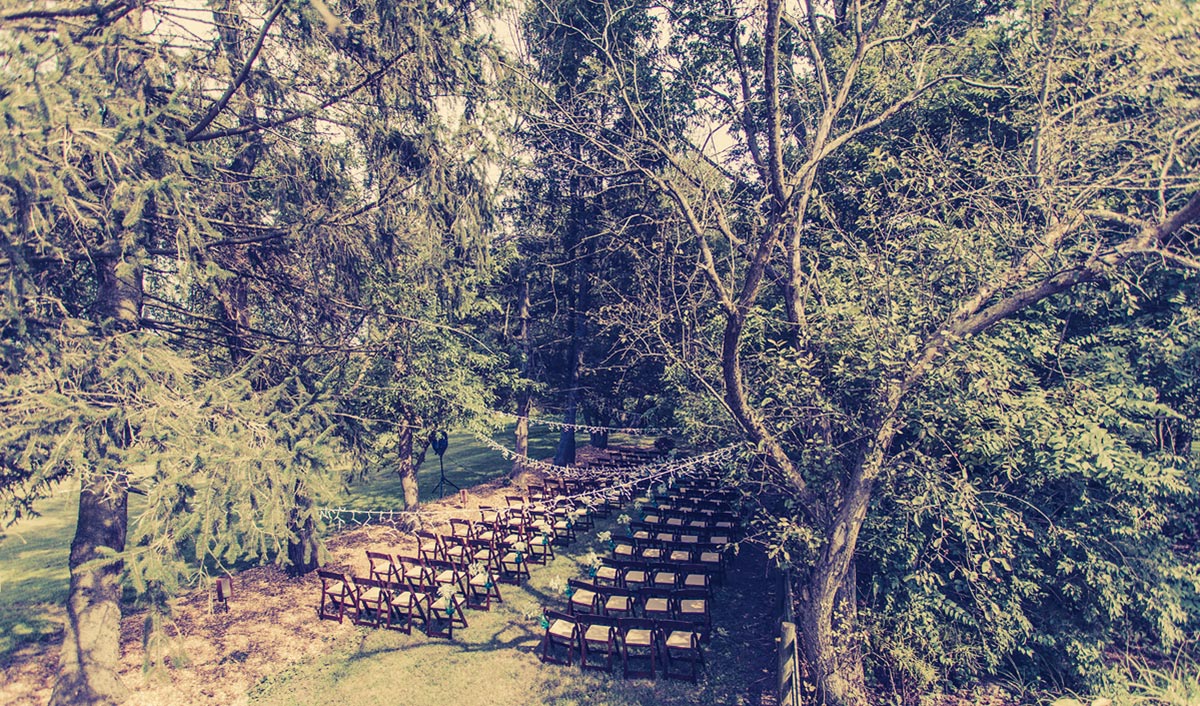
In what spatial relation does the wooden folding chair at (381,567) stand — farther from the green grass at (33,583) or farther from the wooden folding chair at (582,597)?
the green grass at (33,583)

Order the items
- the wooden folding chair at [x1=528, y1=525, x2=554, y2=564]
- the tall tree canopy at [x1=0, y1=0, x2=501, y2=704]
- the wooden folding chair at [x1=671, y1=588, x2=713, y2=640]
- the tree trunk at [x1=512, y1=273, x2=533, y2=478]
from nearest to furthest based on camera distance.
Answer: the tall tree canopy at [x1=0, y1=0, x2=501, y2=704] → the wooden folding chair at [x1=671, y1=588, x2=713, y2=640] → the wooden folding chair at [x1=528, y1=525, x2=554, y2=564] → the tree trunk at [x1=512, y1=273, x2=533, y2=478]

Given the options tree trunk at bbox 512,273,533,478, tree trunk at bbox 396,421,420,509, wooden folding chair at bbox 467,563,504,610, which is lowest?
wooden folding chair at bbox 467,563,504,610

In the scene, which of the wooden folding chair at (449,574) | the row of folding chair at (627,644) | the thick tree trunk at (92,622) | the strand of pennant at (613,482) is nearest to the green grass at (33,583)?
the thick tree trunk at (92,622)

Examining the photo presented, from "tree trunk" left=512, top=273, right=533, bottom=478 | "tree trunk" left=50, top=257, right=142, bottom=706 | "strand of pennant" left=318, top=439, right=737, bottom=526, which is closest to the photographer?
"tree trunk" left=50, top=257, right=142, bottom=706

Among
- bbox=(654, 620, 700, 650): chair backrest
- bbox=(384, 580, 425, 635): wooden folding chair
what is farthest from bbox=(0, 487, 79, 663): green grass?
bbox=(654, 620, 700, 650): chair backrest

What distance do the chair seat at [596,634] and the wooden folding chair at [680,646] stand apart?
804 mm

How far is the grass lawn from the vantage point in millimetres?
7422

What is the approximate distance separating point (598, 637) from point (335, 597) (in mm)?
4781

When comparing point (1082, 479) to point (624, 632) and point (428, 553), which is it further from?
point (428, 553)

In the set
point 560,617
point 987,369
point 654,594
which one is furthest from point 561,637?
point 987,369

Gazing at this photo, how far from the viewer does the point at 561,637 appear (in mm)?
8086

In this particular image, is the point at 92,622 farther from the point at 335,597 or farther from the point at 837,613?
the point at 837,613

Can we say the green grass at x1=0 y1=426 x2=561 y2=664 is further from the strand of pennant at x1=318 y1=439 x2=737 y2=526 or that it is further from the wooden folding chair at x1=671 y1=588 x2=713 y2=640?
the wooden folding chair at x1=671 y1=588 x2=713 y2=640

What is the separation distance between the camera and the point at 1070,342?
7.92 meters
